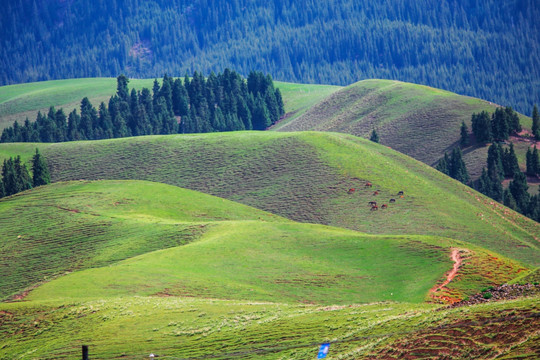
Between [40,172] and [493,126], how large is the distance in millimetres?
92502

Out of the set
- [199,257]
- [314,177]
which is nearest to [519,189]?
[314,177]

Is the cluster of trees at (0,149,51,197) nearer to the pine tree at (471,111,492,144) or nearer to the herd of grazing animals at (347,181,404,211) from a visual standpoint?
the herd of grazing animals at (347,181,404,211)

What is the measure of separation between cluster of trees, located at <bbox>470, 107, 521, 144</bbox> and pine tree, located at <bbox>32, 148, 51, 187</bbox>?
8920cm

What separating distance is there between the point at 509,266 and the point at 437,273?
244 inches

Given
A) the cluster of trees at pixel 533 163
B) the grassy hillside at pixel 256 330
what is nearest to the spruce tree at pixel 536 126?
the cluster of trees at pixel 533 163

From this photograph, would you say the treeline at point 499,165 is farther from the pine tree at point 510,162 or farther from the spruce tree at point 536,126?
the spruce tree at point 536,126

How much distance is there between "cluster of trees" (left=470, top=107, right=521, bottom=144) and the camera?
156 metres

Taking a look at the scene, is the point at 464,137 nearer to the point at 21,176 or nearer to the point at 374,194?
the point at 374,194

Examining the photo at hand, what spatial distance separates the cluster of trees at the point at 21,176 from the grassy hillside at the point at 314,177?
3.88m

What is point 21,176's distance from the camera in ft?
400

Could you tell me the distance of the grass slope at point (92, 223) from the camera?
2788 inches

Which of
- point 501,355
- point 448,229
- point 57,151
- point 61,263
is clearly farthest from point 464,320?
point 57,151

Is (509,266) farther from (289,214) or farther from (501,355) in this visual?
(289,214)

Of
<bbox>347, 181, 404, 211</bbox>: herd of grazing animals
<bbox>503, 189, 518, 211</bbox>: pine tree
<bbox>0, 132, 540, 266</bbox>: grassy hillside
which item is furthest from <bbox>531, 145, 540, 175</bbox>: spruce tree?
<bbox>347, 181, 404, 211</bbox>: herd of grazing animals
